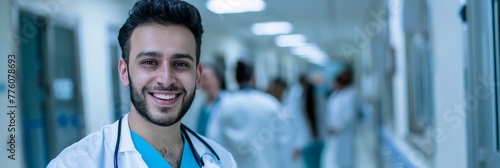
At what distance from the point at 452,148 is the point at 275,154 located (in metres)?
1.29

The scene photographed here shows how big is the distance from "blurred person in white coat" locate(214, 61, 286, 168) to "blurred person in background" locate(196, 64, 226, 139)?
0.15 feet

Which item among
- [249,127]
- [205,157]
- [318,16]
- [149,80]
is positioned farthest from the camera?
[318,16]

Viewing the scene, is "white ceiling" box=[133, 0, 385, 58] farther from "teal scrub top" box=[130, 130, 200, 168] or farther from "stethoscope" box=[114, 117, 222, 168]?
"teal scrub top" box=[130, 130, 200, 168]

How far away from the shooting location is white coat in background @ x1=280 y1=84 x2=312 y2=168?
13.5 ft

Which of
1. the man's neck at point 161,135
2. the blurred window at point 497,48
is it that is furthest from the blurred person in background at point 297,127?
the man's neck at point 161,135

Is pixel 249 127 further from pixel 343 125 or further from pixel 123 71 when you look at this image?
pixel 343 125

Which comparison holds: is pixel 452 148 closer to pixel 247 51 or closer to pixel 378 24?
pixel 378 24

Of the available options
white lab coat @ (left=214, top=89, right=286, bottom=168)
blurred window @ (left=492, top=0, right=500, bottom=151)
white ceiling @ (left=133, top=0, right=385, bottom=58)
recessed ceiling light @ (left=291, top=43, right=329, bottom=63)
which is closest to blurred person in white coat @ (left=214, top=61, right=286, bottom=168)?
white lab coat @ (left=214, top=89, right=286, bottom=168)

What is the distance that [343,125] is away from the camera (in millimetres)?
5344

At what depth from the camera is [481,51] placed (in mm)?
1764

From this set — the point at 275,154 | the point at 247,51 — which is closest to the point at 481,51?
the point at 275,154

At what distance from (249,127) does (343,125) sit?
97.3 inches

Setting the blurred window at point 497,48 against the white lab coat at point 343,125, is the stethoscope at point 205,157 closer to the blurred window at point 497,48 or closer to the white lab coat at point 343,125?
the blurred window at point 497,48

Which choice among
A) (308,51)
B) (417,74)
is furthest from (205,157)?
(308,51)
